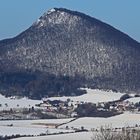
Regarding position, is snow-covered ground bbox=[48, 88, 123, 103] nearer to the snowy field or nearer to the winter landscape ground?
the winter landscape ground

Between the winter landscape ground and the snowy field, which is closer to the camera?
the winter landscape ground

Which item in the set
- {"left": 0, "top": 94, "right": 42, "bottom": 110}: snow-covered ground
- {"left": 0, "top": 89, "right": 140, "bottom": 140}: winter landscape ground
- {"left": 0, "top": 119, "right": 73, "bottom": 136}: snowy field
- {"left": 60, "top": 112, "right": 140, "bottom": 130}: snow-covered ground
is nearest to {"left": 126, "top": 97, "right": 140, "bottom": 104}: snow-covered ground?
{"left": 0, "top": 89, "right": 140, "bottom": 140}: winter landscape ground

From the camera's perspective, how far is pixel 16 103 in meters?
152

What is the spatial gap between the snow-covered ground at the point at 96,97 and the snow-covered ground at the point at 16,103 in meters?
7.98

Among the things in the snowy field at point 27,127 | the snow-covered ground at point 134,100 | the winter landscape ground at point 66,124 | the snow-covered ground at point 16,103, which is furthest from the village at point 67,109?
the snowy field at point 27,127

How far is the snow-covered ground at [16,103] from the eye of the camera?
147875 mm

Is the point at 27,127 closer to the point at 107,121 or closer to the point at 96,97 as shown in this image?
the point at 107,121

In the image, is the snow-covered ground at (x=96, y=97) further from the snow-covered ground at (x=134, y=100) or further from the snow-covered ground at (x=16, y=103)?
the snow-covered ground at (x=16, y=103)

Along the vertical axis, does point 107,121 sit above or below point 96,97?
below

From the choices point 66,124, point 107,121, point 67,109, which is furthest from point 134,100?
point 66,124

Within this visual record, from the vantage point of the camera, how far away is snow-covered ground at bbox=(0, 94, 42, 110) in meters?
148

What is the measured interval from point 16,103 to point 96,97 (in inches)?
760

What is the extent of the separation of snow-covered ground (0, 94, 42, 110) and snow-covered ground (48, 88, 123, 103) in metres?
7.98

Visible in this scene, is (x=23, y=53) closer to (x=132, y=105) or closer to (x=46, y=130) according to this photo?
(x=132, y=105)
